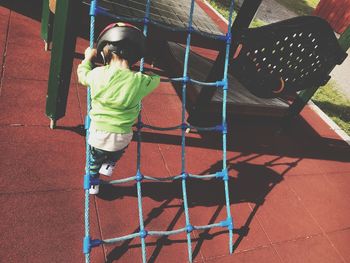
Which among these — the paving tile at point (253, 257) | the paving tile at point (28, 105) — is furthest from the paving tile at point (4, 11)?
the paving tile at point (253, 257)

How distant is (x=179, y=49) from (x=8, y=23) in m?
2.92

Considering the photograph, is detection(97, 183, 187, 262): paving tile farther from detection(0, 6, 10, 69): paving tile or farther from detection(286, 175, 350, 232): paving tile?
detection(0, 6, 10, 69): paving tile

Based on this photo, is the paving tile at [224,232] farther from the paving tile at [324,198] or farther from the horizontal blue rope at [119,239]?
the paving tile at [324,198]

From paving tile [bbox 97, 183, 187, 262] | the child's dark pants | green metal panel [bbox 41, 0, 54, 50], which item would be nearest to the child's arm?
the child's dark pants

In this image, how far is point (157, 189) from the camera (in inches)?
145

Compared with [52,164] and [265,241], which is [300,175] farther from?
[52,164]

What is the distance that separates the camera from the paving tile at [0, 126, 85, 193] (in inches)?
123

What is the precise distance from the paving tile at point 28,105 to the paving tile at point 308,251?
292 cm

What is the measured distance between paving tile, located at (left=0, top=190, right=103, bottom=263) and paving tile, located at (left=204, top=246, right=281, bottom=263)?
1.27 m

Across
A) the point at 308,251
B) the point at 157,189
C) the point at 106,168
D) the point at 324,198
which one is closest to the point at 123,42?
the point at 106,168

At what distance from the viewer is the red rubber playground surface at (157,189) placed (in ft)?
9.59

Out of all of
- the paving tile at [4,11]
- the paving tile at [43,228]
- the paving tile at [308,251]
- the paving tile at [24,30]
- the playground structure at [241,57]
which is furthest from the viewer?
the paving tile at [4,11]

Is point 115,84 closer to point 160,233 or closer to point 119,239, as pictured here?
point 119,239

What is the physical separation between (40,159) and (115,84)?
150 cm
